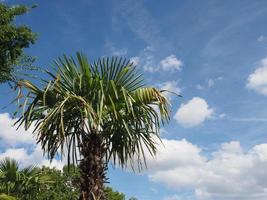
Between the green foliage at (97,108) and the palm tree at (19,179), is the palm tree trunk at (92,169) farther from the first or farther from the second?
the palm tree at (19,179)

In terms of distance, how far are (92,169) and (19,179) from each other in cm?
783

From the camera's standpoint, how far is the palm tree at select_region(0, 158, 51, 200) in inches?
639

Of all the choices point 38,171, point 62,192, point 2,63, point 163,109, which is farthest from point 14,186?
point 62,192

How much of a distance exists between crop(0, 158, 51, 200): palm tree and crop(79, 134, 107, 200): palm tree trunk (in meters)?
7.25

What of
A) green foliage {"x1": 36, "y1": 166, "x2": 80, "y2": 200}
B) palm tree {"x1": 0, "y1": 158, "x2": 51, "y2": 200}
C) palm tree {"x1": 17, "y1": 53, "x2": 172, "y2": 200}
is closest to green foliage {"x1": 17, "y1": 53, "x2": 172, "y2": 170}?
palm tree {"x1": 17, "y1": 53, "x2": 172, "y2": 200}

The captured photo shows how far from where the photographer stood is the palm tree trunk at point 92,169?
30.4 ft

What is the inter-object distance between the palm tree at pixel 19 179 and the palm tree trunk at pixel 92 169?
285 inches

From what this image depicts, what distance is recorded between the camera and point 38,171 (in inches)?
655

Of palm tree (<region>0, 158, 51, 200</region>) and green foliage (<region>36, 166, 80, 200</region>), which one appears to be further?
green foliage (<region>36, 166, 80, 200</region>)

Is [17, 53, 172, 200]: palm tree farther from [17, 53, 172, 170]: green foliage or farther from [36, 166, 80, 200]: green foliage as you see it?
[36, 166, 80, 200]: green foliage

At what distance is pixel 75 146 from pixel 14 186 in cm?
757

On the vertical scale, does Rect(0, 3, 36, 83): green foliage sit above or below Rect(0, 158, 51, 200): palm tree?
above

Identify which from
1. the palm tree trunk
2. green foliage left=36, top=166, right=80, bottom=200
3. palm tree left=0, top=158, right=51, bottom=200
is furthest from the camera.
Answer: green foliage left=36, top=166, right=80, bottom=200

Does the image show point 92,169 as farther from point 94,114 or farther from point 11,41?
point 11,41
